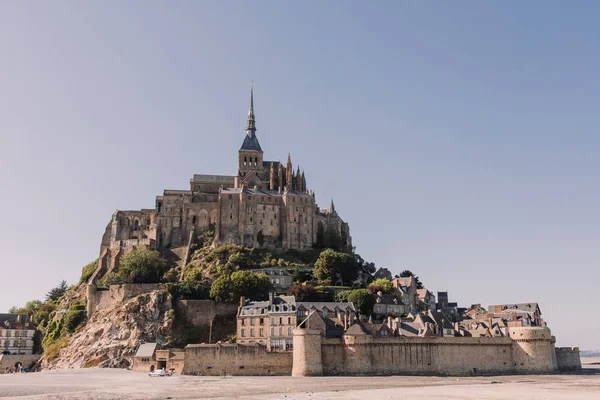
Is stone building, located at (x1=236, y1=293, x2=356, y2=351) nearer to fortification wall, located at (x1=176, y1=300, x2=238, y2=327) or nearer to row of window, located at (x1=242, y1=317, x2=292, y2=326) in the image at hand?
row of window, located at (x1=242, y1=317, x2=292, y2=326)

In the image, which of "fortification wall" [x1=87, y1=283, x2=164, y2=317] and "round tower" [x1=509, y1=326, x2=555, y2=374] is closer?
"round tower" [x1=509, y1=326, x2=555, y2=374]

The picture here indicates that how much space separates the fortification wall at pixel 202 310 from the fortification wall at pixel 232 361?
12510 millimetres

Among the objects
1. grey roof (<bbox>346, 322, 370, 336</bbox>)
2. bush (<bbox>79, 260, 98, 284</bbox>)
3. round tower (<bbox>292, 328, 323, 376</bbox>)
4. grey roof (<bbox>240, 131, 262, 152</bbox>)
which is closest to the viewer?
round tower (<bbox>292, 328, 323, 376</bbox>)

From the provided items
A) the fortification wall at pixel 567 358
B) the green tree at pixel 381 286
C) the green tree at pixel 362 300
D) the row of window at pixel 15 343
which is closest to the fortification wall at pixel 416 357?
the fortification wall at pixel 567 358

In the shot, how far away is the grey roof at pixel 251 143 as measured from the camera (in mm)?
103250

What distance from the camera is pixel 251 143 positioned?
104562mm

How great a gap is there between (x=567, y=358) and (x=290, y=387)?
3891 cm

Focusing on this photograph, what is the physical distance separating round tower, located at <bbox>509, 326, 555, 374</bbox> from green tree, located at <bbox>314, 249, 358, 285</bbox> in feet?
79.8

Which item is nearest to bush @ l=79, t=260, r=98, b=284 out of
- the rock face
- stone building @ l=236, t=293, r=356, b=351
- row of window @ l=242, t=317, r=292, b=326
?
the rock face

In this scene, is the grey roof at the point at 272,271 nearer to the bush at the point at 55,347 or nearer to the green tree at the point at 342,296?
the green tree at the point at 342,296

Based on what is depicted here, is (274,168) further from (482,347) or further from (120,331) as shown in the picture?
(482,347)

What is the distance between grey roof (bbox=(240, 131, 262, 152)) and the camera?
103 m

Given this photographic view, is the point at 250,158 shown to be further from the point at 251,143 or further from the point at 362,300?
the point at 362,300

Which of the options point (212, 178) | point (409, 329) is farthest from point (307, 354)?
point (212, 178)
